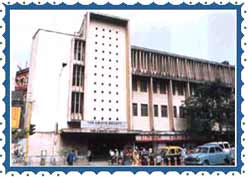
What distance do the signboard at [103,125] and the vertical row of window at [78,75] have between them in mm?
790

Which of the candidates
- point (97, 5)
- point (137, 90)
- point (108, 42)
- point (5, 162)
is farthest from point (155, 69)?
point (5, 162)

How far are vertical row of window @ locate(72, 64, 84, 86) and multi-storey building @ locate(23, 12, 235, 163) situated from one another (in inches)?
0.5

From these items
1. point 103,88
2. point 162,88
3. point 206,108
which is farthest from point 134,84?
point 206,108

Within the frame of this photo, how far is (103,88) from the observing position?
266 inches

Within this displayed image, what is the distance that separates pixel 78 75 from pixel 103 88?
95cm

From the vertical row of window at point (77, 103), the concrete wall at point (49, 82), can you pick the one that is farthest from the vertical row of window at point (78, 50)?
the vertical row of window at point (77, 103)

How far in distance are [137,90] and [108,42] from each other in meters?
1.66

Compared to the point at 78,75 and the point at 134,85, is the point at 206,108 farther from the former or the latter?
the point at 78,75

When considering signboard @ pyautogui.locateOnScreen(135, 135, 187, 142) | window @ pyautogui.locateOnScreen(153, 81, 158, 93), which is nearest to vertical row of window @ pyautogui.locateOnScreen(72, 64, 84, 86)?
signboard @ pyautogui.locateOnScreen(135, 135, 187, 142)

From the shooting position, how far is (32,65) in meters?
6.14

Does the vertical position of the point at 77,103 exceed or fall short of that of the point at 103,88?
it falls short

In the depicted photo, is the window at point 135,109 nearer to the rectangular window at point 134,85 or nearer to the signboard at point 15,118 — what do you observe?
the rectangular window at point 134,85

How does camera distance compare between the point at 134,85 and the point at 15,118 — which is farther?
the point at 134,85

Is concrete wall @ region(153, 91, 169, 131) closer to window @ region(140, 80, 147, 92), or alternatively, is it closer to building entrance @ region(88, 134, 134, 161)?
window @ region(140, 80, 147, 92)
